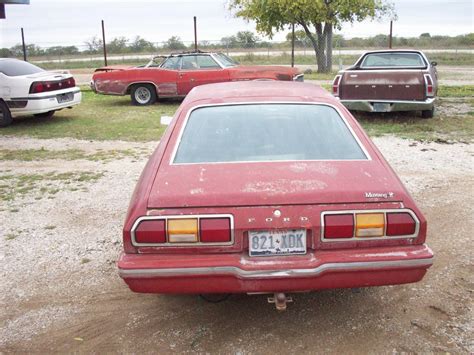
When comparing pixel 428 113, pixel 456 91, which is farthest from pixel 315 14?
pixel 428 113

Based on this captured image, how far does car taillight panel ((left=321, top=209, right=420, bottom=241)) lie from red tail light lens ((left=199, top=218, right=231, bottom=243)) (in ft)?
1.67

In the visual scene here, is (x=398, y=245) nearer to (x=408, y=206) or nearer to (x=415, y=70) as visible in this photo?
(x=408, y=206)

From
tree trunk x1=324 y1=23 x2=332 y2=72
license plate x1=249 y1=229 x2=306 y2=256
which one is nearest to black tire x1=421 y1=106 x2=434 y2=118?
license plate x1=249 y1=229 x2=306 y2=256

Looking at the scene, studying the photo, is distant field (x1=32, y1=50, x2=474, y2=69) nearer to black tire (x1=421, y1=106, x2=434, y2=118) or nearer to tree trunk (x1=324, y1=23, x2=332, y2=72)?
tree trunk (x1=324, y1=23, x2=332, y2=72)

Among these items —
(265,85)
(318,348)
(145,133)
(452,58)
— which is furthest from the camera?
(452,58)

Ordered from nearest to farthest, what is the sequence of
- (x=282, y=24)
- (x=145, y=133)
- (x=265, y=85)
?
(x=265, y=85) → (x=145, y=133) → (x=282, y=24)

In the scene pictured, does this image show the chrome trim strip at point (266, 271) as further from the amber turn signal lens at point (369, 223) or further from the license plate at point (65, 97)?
the license plate at point (65, 97)

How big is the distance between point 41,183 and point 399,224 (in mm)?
4916

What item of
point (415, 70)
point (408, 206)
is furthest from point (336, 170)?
point (415, 70)

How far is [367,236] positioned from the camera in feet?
8.74

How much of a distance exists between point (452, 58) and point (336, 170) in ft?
99.0

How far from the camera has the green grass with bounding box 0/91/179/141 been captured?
9273 mm

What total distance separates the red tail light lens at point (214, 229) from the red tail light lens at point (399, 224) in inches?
33.9

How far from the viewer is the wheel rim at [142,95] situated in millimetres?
13102
